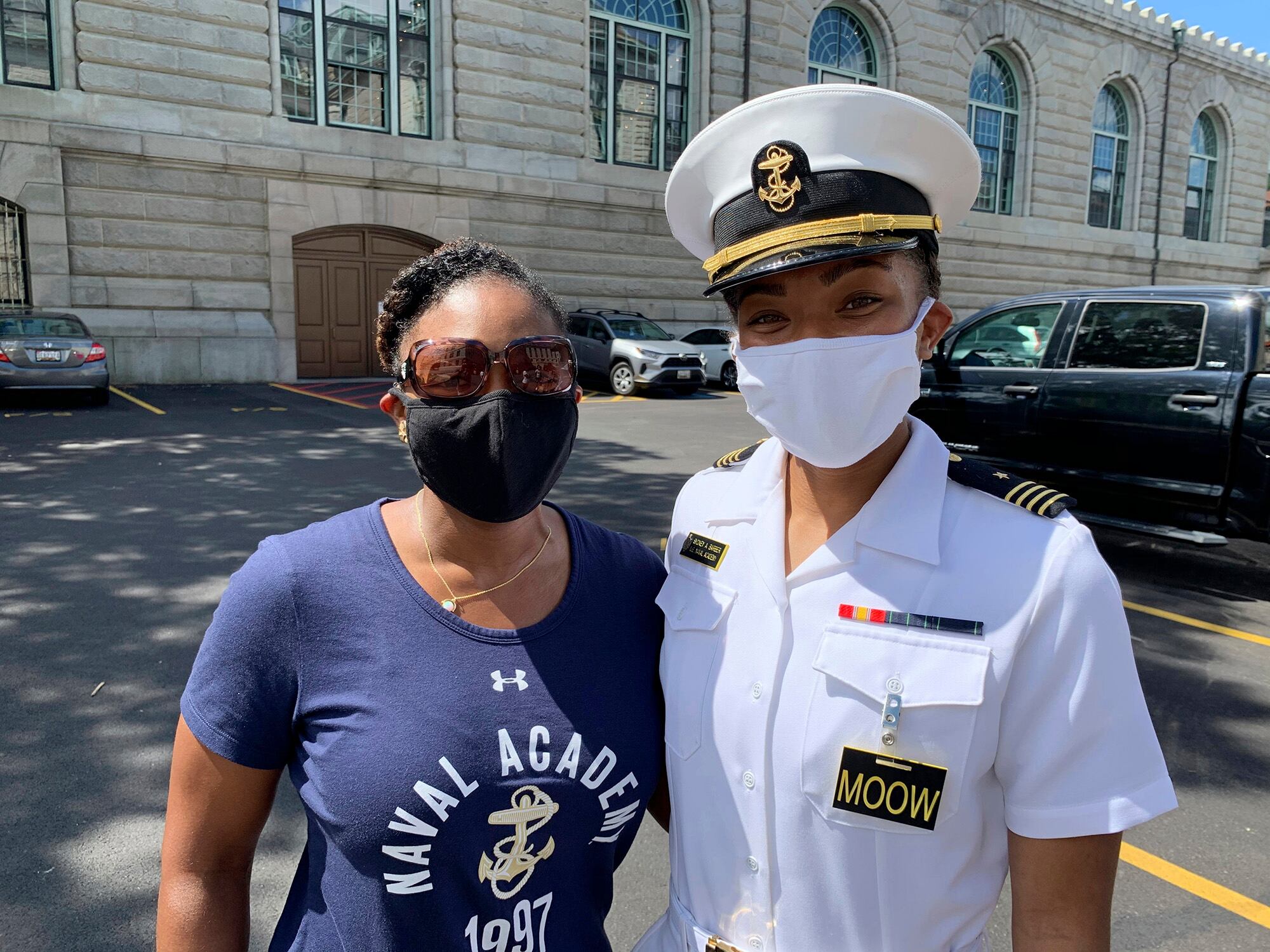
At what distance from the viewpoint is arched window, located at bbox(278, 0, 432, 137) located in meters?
18.9

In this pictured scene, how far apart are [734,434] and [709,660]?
1128 cm

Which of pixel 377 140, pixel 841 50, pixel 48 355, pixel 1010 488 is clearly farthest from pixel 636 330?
pixel 1010 488

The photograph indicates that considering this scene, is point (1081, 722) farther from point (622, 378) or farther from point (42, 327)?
point (622, 378)

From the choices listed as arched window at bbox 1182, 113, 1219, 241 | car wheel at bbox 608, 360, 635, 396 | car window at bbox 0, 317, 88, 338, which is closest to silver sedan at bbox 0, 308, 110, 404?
car window at bbox 0, 317, 88, 338

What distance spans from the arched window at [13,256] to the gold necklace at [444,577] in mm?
18667

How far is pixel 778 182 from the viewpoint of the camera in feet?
5.19

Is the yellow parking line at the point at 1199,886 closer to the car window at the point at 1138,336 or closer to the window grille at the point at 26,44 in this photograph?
the car window at the point at 1138,336

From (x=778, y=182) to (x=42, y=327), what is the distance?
15.4 metres

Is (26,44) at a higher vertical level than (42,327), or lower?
higher

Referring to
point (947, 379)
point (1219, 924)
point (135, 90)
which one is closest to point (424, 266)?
point (1219, 924)

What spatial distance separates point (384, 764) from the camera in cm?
144

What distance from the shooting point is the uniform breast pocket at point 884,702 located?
131 centimetres

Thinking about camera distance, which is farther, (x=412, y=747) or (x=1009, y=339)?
(x=1009, y=339)

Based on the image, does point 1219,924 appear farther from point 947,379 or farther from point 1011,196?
point 1011,196
